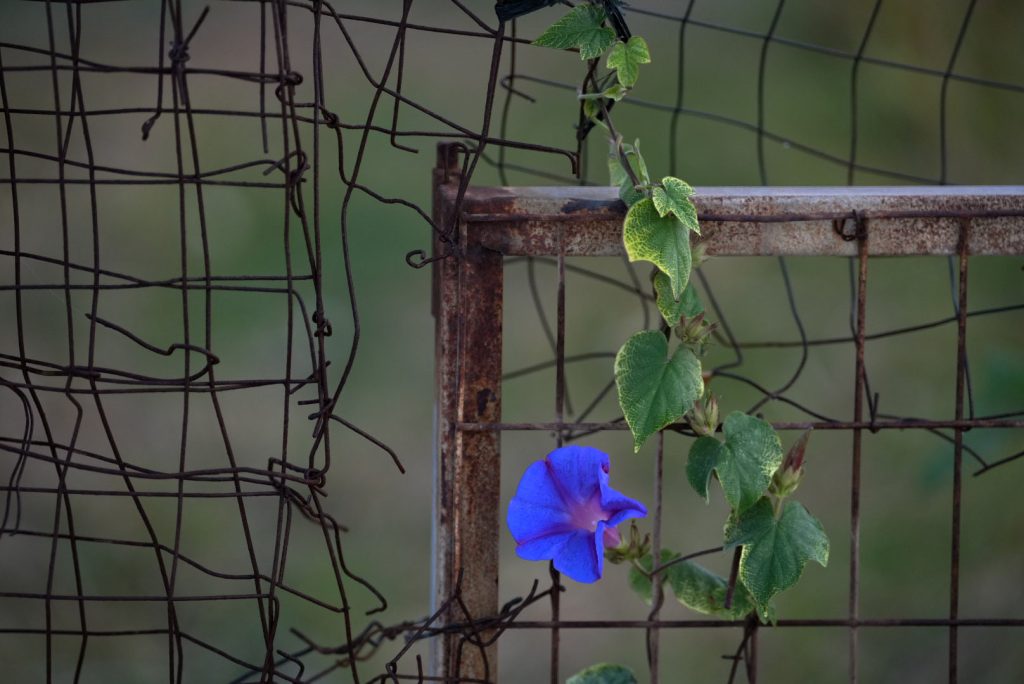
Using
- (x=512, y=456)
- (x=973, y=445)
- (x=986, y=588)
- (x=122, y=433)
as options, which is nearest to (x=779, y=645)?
(x=986, y=588)

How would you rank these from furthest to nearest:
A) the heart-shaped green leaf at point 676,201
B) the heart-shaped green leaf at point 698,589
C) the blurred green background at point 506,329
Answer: the blurred green background at point 506,329 → the heart-shaped green leaf at point 698,589 → the heart-shaped green leaf at point 676,201

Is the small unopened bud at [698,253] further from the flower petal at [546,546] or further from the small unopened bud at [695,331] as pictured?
the flower petal at [546,546]

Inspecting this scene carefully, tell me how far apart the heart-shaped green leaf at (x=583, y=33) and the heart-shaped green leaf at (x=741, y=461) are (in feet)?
1.11

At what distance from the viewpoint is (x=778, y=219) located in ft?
3.25

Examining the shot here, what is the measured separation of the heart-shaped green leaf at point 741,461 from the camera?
0.96m

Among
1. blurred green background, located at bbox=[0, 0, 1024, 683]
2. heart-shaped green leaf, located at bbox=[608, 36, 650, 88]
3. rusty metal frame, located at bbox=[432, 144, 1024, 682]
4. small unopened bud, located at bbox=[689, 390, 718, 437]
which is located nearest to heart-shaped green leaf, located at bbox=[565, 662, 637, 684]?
rusty metal frame, located at bbox=[432, 144, 1024, 682]

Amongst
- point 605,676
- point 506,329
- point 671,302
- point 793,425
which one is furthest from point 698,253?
point 506,329

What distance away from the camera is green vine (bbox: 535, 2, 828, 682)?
3.01 feet

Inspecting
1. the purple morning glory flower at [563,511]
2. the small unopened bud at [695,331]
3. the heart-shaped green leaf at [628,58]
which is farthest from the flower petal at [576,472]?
the heart-shaped green leaf at [628,58]

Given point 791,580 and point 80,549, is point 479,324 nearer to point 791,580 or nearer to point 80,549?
point 791,580

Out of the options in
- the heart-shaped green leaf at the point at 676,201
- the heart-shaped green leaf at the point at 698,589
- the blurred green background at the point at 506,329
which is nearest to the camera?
the heart-shaped green leaf at the point at 676,201

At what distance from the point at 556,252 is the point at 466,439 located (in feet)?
0.63

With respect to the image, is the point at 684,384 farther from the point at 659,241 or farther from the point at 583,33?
the point at 583,33

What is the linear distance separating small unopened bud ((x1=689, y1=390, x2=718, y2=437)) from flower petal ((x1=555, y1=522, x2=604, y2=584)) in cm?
13
